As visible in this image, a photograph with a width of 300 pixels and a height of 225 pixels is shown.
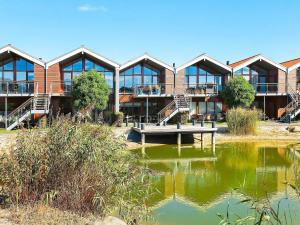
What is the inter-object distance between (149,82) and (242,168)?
16344 millimetres

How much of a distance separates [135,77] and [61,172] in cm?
2462

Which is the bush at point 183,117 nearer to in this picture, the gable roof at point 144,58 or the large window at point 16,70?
the gable roof at point 144,58

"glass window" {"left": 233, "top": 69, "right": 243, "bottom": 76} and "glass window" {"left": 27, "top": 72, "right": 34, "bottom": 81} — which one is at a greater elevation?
"glass window" {"left": 233, "top": 69, "right": 243, "bottom": 76}

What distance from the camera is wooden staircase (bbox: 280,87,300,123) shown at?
28.8 meters

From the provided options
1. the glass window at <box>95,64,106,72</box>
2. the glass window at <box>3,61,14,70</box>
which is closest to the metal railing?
the glass window at <box>95,64,106,72</box>

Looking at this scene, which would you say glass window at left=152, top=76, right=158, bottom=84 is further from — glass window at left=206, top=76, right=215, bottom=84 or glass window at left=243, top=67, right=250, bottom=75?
glass window at left=243, top=67, right=250, bottom=75

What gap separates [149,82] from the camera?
31328 mm

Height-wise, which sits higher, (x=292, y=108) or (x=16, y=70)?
(x=16, y=70)

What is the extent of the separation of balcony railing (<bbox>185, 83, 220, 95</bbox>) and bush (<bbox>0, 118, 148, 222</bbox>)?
23.9 metres

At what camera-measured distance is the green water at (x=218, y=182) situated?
8945 millimetres

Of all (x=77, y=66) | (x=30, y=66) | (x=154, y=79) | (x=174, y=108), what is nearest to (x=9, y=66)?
(x=30, y=66)

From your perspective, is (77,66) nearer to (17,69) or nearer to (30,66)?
(30,66)

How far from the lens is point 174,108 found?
93.0 ft

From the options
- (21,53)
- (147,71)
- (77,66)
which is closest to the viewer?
(21,53)
